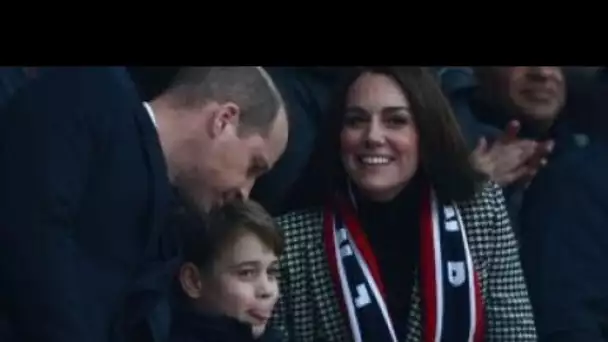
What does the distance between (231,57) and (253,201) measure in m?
0.41

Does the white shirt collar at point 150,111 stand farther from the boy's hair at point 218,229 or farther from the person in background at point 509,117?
the person in background at point 509,117

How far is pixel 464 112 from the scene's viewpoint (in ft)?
11.6

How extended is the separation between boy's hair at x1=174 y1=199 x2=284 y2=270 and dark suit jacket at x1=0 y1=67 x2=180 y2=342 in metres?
0.05

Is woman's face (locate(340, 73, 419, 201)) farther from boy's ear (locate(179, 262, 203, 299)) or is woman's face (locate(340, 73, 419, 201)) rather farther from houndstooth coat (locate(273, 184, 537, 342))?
boy's ear (locate(179, 262, 203, 299))

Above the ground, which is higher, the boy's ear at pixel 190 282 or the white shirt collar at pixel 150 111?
the white shirt collar at pixel 150 111

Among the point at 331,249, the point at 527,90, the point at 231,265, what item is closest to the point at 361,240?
the point at 331,249

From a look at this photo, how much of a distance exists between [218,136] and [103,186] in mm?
274

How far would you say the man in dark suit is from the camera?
3.45 meters

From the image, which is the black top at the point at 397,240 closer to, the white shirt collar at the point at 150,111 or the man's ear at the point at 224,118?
the man's ear at the point at 224,118

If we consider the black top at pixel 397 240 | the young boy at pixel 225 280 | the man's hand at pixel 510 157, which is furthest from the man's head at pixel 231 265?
the man's hand at pixel 510 157

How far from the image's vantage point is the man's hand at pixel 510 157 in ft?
11.5

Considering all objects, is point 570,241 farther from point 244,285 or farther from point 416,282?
point 244,285

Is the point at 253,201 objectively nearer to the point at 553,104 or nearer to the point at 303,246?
the point at 303,246

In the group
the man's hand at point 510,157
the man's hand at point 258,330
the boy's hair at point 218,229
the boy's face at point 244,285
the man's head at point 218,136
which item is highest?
the man's head at point 218,136
